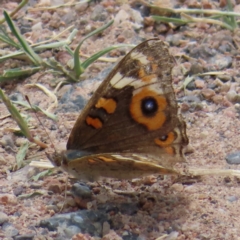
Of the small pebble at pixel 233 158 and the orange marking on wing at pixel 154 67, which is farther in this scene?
the small pebble at pixel 233 158

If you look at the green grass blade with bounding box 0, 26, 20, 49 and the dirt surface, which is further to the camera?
the green grass blade with bounding box 0, 26, 20, 49

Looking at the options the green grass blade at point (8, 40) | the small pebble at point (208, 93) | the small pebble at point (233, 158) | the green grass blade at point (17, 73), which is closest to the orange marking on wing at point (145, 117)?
the small pebble at point (233, 158)

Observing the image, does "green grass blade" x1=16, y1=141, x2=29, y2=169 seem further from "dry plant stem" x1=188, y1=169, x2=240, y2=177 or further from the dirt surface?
"dry plant stem" x1=188, y1=169, x2=240, y2=177

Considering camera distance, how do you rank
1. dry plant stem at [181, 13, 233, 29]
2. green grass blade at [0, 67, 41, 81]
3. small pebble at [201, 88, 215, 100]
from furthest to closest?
dry plant stem at [181, 13, 233, 29], green grass blade at [0, 67, 41, 81], small pebble at [201, 88, 215, 100]

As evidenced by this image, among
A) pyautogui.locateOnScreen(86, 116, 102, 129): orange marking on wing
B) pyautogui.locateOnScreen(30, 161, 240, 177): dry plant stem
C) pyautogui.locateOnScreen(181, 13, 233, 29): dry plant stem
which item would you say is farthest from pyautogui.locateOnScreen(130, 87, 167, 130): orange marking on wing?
pyautogui.locateOnScreen(181, 13, 233, 29): dry plant stem

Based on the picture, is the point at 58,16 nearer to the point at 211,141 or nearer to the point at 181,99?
the point at 181,99

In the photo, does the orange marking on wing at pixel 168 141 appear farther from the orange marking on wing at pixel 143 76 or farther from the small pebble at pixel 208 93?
the small pebble at pixel 208 93

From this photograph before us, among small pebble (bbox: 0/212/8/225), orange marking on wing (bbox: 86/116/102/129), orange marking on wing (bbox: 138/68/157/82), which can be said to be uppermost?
orange marking on wing (bbox: 138/68/157/82)

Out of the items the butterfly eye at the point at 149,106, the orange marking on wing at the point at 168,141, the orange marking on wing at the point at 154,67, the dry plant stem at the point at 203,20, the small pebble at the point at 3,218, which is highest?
the dry plant stem at the point at 203,20
